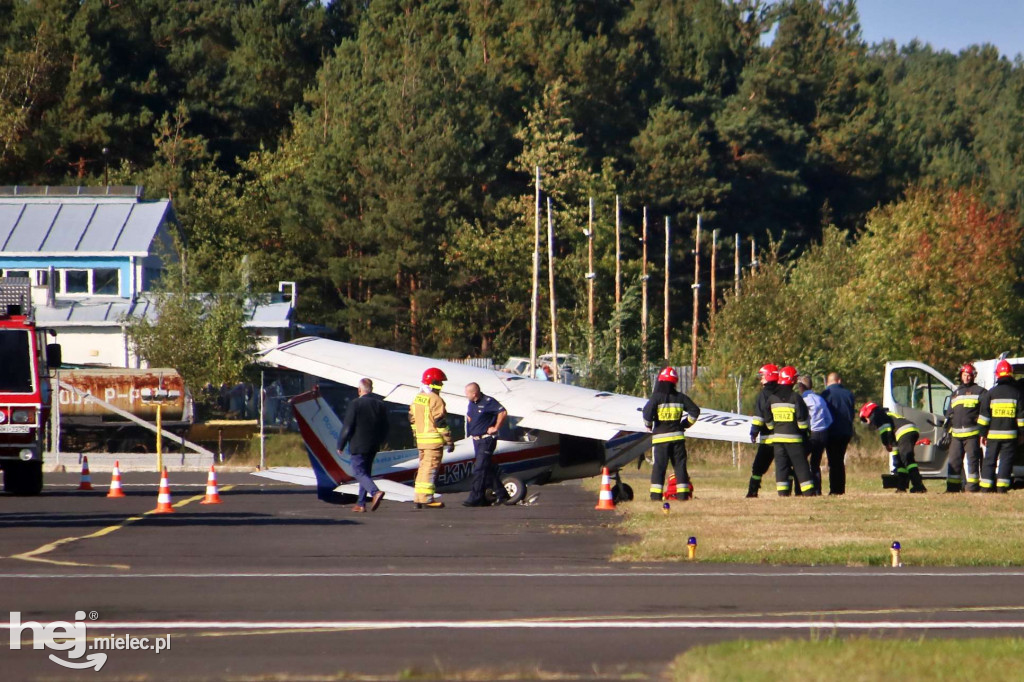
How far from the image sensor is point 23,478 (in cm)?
2233

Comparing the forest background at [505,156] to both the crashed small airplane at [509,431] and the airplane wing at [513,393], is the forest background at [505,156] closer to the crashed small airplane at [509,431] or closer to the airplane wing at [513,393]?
the airplane wing at [513,393]

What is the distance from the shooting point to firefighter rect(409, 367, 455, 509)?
18.7m

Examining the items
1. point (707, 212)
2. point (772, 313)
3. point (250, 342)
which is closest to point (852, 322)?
point (772, 313)

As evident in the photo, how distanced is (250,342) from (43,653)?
3206 centimetres

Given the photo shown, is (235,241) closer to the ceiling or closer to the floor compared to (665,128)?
closer to the floor

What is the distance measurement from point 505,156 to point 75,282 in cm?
2926

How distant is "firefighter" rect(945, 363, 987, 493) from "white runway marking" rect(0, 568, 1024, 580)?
9.20 metres

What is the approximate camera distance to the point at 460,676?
7.81m

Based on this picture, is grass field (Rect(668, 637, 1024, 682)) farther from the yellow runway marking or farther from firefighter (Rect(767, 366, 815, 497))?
firefighter (Rect(767, 366, 815, 497))

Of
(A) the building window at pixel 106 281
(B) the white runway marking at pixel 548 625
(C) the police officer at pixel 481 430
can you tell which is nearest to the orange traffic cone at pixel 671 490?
(C) the police officer at pixel 481 430

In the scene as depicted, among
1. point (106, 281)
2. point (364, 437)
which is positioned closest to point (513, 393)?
point (364, 437)

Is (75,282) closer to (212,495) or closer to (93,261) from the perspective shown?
(93,261)

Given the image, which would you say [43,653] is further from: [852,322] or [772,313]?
[852,322]

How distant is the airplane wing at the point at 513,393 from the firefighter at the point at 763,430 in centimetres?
21
